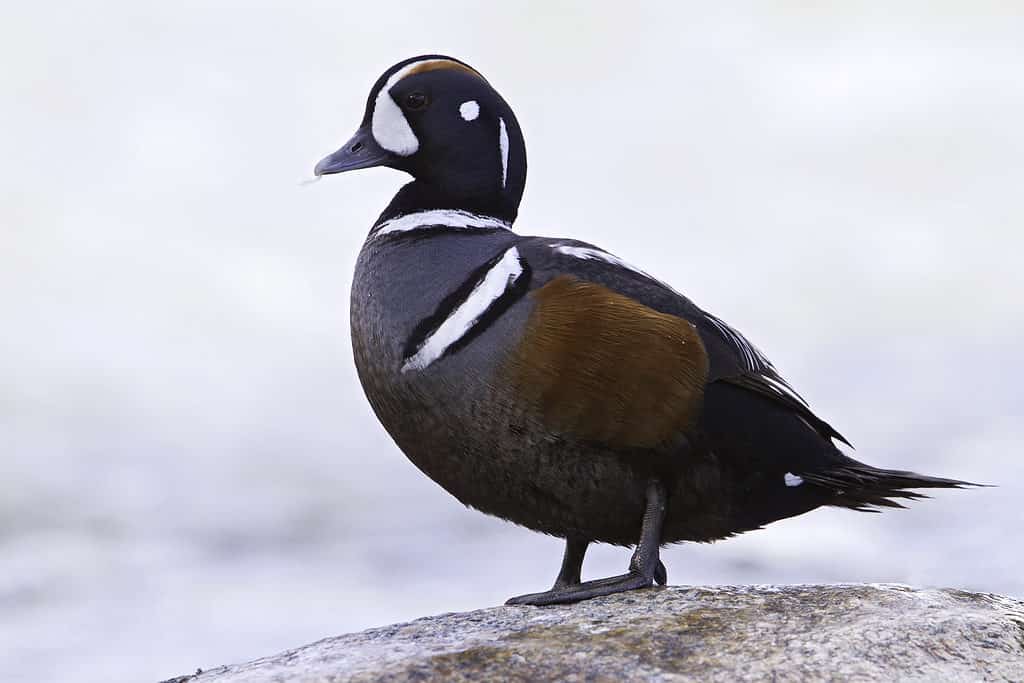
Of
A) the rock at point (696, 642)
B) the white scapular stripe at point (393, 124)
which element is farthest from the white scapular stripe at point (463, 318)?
the rock at point (696, 642)

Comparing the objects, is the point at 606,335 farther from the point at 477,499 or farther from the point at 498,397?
the point at 477,499

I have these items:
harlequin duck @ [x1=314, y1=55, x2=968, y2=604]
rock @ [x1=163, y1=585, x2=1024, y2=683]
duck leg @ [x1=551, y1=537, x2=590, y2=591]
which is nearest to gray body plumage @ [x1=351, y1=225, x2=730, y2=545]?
harlequin duck @ [x1=314, y1=55, x2=968, y2=604]

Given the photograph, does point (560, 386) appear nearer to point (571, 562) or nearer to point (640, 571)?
point (640, 571)

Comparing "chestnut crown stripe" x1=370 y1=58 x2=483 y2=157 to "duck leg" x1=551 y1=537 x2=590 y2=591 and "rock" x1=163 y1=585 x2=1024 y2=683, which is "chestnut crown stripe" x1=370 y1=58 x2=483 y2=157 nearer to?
"duck leg" x1=551 y1=537 x2=590 y2=591

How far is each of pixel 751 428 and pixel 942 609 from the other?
97 cm

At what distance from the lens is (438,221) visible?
5.43 metres

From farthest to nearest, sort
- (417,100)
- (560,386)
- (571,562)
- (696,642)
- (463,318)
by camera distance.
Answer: (417,100), (571,562), (463,318), (560,386), (696,642)

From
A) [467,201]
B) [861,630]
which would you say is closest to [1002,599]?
[861,630]

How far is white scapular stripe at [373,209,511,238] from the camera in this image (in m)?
5.42

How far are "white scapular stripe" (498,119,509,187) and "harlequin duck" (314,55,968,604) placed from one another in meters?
0.03

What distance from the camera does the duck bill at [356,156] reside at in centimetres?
564

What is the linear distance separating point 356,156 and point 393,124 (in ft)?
0.75

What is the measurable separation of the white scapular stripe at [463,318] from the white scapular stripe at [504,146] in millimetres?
750

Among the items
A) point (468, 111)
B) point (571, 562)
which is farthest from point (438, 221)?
point (571, 562)
